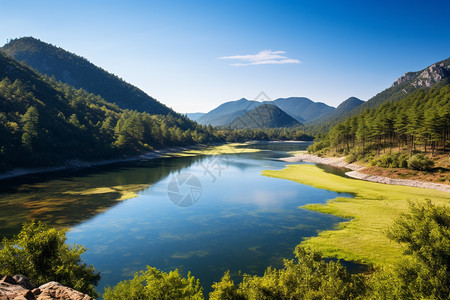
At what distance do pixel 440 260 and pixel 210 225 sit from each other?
3333cm

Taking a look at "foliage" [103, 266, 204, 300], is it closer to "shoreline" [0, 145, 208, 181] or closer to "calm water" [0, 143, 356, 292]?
"calm water" [0, 143, 356, 292]

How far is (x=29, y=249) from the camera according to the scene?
72.4 ft

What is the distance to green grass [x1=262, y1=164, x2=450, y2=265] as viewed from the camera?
33562mm

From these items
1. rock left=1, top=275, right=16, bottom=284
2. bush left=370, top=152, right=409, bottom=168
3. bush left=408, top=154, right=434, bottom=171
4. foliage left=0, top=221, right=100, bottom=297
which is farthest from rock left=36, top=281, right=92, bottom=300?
bush left=370, top=152, right=409, bottom=168

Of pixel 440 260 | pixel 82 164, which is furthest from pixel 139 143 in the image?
pixel 440 260

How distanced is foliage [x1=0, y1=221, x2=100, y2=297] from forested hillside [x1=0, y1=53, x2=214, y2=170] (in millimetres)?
80775

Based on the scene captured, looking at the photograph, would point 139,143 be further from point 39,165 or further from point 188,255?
point 188,255

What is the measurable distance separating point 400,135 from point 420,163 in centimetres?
4055

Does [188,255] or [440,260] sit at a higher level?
[440,260]

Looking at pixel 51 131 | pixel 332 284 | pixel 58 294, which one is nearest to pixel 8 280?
pixel 58 294

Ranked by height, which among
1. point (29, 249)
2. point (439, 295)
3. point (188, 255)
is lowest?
point (188, 255)

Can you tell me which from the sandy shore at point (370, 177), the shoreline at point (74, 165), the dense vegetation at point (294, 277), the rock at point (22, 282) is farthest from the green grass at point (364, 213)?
the shoreline at point (74, 165)

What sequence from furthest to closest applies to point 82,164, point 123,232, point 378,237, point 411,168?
1. point 82,164
2. point 411,168
3. point 123,232
4. point 378,237

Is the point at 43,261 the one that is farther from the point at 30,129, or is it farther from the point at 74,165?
the point at 30,129
